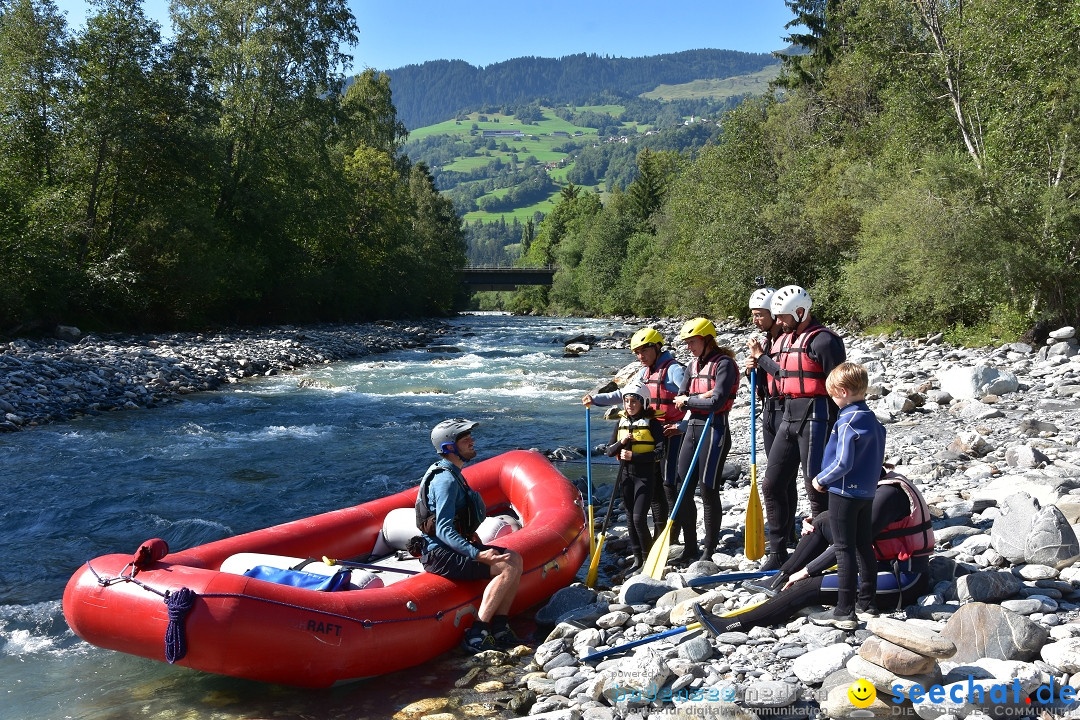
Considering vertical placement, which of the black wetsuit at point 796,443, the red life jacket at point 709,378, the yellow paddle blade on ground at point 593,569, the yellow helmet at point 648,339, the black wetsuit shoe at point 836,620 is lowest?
the yellow paddle blade on ground at point 593,569

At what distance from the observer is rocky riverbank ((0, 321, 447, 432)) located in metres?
12.3

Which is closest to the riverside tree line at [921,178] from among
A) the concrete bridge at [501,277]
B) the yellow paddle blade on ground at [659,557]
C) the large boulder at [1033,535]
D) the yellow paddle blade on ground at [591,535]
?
the large boulder at [1033,535]

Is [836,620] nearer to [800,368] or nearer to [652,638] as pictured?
[652,638]

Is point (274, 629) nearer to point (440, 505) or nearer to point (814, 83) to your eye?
point (440, 505)

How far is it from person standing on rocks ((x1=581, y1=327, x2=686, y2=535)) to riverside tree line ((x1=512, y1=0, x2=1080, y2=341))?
9813mm

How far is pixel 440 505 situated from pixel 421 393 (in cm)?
1116

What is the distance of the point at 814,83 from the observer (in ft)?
96.2

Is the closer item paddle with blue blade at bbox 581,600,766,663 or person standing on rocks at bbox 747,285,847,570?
paddle with blue blade at bbox 581,600,766,663

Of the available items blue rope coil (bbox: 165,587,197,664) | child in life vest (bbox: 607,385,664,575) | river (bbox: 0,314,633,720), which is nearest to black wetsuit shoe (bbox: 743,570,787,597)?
child in life vest (bbox: 607,385,664,575)

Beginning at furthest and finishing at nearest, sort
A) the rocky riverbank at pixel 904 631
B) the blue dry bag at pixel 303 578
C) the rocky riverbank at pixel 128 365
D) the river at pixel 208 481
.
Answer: the rocky riverbank at pixel 128 365, the blue dry bag at pixel 303 578, the river at pixel 208 481, the rocky riverbank at pixel 904 631

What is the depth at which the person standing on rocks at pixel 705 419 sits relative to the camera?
17.1 feet

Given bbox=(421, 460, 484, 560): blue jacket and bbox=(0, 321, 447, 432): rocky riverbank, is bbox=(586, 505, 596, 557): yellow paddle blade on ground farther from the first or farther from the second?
bbox=(0, 321, 447, 432): rocky riverbank

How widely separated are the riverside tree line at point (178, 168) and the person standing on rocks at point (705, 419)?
16.4 m

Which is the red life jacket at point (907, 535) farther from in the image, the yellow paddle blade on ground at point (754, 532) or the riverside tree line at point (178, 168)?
the riverside tree line at point (178, 168)
